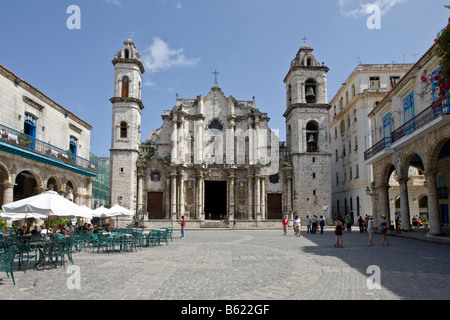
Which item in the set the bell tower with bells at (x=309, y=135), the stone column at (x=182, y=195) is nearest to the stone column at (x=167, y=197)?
the stone column at (x=182, y=195)

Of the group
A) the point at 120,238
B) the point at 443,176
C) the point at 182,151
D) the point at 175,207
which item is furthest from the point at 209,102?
the point at 120,238

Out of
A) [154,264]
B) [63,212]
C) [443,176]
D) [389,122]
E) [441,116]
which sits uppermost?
[389,122]

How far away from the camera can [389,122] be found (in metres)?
23.1

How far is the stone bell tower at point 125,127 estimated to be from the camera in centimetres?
3356

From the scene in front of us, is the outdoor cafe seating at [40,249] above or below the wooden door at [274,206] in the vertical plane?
below

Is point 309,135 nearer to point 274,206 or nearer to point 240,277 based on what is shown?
point 274,206

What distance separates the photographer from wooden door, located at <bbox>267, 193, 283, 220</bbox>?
35906 millimetres

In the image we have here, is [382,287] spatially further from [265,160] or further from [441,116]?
[265,160]

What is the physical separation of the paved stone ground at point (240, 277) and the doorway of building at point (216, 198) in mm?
24735

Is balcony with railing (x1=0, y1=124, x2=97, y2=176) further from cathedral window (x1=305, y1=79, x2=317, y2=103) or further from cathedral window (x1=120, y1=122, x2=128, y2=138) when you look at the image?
cathedral window (x1=305, y1=79, x2=317, y2=103)

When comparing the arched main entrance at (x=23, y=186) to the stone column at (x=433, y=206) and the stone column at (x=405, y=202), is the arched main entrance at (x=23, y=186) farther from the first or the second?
the stone column at (x=433, y=206)

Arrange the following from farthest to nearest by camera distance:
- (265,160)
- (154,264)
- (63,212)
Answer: (265,160) → (63,212) → (154,264)

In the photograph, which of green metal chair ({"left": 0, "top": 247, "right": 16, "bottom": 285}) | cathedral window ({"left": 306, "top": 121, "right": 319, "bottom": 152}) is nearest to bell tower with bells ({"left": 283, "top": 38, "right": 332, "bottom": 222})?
cathedral window ({"left": 306, "top": 121, "right": 319, "bottom": 152})

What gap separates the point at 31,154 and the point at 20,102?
3641 millimetres
